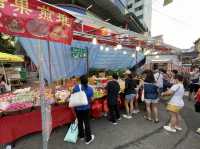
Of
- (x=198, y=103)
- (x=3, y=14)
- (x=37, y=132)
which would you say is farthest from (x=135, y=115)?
(x=3, y=14)

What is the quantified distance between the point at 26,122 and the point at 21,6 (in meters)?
3.23

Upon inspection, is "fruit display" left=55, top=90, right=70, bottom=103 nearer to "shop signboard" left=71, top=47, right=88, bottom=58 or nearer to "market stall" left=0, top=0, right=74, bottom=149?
"market stall" left=0, top=0, right=74, bottom=149

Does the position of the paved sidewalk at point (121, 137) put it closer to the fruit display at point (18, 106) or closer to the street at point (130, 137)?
the street at point (130, 137)

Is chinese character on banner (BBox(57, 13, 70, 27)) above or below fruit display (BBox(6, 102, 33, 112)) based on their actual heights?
above

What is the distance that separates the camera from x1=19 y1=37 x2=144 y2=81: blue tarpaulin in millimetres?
8086

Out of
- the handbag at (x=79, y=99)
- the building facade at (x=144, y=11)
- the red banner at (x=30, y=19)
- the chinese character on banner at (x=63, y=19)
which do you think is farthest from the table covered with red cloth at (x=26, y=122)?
the building facade at (x=144, y=11)

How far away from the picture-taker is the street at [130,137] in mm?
4840

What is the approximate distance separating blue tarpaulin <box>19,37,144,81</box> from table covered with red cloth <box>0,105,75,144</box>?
1.89m

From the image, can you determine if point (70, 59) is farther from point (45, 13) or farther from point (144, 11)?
point (144, 11)

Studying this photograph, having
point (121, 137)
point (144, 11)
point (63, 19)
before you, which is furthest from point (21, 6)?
point (144, 11)

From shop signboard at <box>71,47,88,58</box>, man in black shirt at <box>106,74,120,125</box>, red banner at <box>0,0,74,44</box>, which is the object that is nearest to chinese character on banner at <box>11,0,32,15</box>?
red banner at <box>0,0,74,44</box>

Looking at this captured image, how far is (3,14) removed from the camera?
113 inches

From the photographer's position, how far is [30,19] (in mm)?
3045

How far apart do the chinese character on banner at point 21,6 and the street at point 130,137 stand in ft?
10.6
